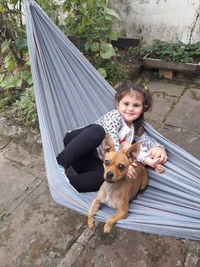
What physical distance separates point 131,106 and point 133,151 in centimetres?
35

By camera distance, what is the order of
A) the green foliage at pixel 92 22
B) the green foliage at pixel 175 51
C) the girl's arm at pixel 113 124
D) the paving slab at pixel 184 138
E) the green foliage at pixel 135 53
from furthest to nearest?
the green foliage at pixel 135 53 → the green foliage at pixel 175 51 → the green foliage at pixel 92 22 → the paving slab at pixel 184 138 → the girl's arm at pixel 113 124

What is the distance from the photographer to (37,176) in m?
2.32

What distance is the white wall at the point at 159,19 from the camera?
335 cm

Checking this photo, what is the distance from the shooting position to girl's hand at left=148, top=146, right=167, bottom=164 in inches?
63.9

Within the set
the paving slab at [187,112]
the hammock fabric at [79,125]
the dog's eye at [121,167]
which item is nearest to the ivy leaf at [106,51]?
the paving slab at [187,112]

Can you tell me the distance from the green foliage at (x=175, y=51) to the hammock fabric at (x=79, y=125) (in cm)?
156

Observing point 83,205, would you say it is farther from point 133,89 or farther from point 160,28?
point 160,28

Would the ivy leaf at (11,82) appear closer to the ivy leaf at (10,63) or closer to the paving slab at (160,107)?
the ivy leaf at (10,63)

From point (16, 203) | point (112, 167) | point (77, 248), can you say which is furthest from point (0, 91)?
point (112, 167)

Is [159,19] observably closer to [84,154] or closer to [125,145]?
[125,145]

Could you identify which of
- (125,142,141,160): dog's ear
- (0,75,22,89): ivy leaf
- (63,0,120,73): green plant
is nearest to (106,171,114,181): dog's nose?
(125,142,141,160): dog's ear

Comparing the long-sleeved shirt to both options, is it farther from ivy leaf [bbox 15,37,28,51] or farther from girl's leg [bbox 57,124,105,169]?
ivy leaf [bbox 15,37,28,51]

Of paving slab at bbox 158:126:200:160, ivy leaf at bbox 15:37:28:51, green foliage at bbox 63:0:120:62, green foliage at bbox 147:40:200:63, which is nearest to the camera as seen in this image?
paving slab at bbox 158:126:200:160

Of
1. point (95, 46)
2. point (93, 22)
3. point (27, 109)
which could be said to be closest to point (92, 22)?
point (93, 22)
